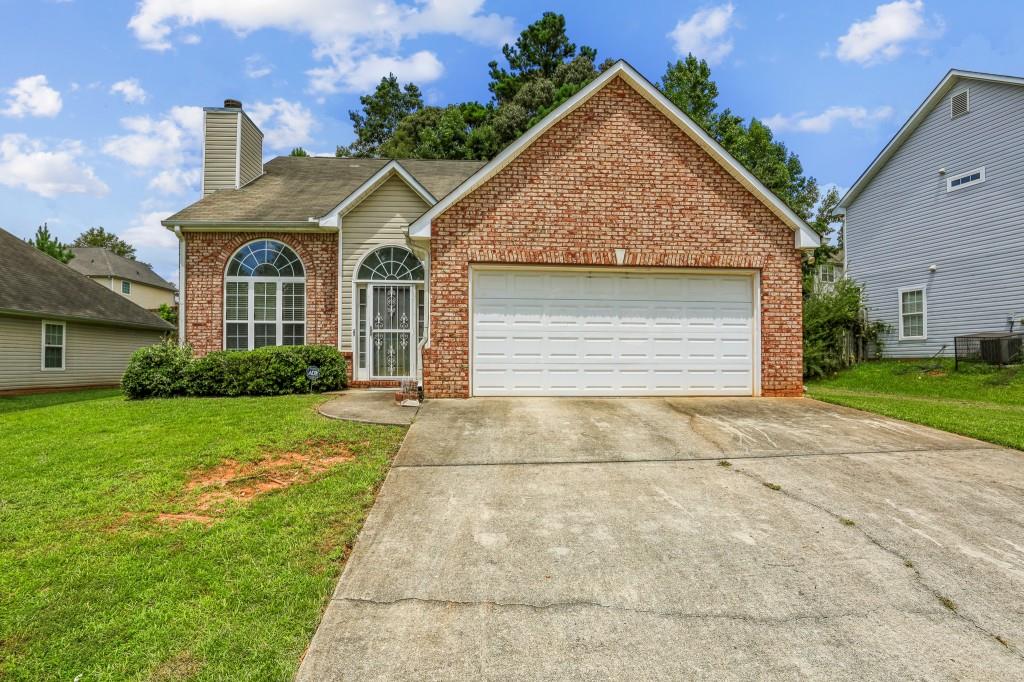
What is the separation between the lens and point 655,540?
410 cm

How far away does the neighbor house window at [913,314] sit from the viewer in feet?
58.2

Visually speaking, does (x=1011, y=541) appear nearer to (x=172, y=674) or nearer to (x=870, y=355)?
(x=172, y=674)

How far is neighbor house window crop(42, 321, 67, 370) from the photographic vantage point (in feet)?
56.6

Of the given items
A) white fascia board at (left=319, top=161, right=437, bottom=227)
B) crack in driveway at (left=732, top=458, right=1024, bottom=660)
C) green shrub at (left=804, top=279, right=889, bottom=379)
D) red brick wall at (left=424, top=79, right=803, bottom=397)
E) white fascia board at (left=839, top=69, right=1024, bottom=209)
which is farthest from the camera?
green shrub at (left=804, top=279, right=889, bottom=379)

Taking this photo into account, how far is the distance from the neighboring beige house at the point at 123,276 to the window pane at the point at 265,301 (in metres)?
35.0

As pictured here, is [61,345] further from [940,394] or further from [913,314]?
[913,314]

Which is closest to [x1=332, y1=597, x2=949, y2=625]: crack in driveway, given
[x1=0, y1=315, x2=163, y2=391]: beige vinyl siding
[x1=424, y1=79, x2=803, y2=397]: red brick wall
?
[x1=424, y1=79, x2=803, y2=397]: red brick wall

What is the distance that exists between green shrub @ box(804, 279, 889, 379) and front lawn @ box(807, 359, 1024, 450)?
1.57ft

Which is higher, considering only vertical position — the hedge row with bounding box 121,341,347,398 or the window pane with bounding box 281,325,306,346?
the window pane with bounding box 281,325,306,346

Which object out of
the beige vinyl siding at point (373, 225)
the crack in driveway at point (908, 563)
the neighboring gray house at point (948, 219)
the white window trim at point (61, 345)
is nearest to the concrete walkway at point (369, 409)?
the beige vinyl siding at point (373, 225)

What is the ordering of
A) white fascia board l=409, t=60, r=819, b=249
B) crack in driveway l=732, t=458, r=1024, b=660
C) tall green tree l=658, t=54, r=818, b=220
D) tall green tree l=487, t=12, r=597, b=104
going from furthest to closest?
tall green tree l=487, t=12, r=597, b=104 → tall green tree l=658, t=54, r=818, b=220 → white fascia board l=409, t=60, r=819, b=249 → crack in driveway l=732, t=458, r=1024, b=660

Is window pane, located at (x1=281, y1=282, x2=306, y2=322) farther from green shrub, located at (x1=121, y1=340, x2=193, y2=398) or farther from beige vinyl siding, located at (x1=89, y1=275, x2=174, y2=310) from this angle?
beige vinyl siding, located at (x1=89, y1=275, x2=174, y2=310)

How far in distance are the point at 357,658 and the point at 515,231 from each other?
776cm

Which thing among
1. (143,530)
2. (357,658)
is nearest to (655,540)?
(357,658)
